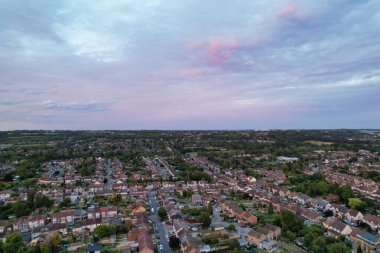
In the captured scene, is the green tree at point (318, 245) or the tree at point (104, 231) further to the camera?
the tree at point (104, 231)

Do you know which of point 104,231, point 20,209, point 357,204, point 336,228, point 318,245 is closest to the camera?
point 318,245

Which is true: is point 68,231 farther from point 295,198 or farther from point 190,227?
point 295,198

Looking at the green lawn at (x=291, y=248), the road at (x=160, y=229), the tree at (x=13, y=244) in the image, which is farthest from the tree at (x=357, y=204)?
the tree at (x=13, y=244)

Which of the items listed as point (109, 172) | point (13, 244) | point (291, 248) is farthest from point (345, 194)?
point (109, 172)

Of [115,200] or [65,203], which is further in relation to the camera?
[115,200]

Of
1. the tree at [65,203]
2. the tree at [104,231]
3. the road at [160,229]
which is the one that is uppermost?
the tree at [104,231]

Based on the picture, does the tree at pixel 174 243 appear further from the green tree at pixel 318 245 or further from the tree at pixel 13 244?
the tree at pixel 13 244

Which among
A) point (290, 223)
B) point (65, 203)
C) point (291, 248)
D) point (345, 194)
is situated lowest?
point (291, 248)

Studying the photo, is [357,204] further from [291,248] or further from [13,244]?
[13,244]

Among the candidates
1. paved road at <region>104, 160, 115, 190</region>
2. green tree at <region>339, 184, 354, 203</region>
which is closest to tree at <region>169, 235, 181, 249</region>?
green tree at <region>339, 184, 354, 203</region>

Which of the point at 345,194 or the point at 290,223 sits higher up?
the point at 290,223

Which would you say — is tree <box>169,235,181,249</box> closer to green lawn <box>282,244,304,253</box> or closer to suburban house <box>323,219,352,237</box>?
green lawn <box>282,244,304,253</box>
